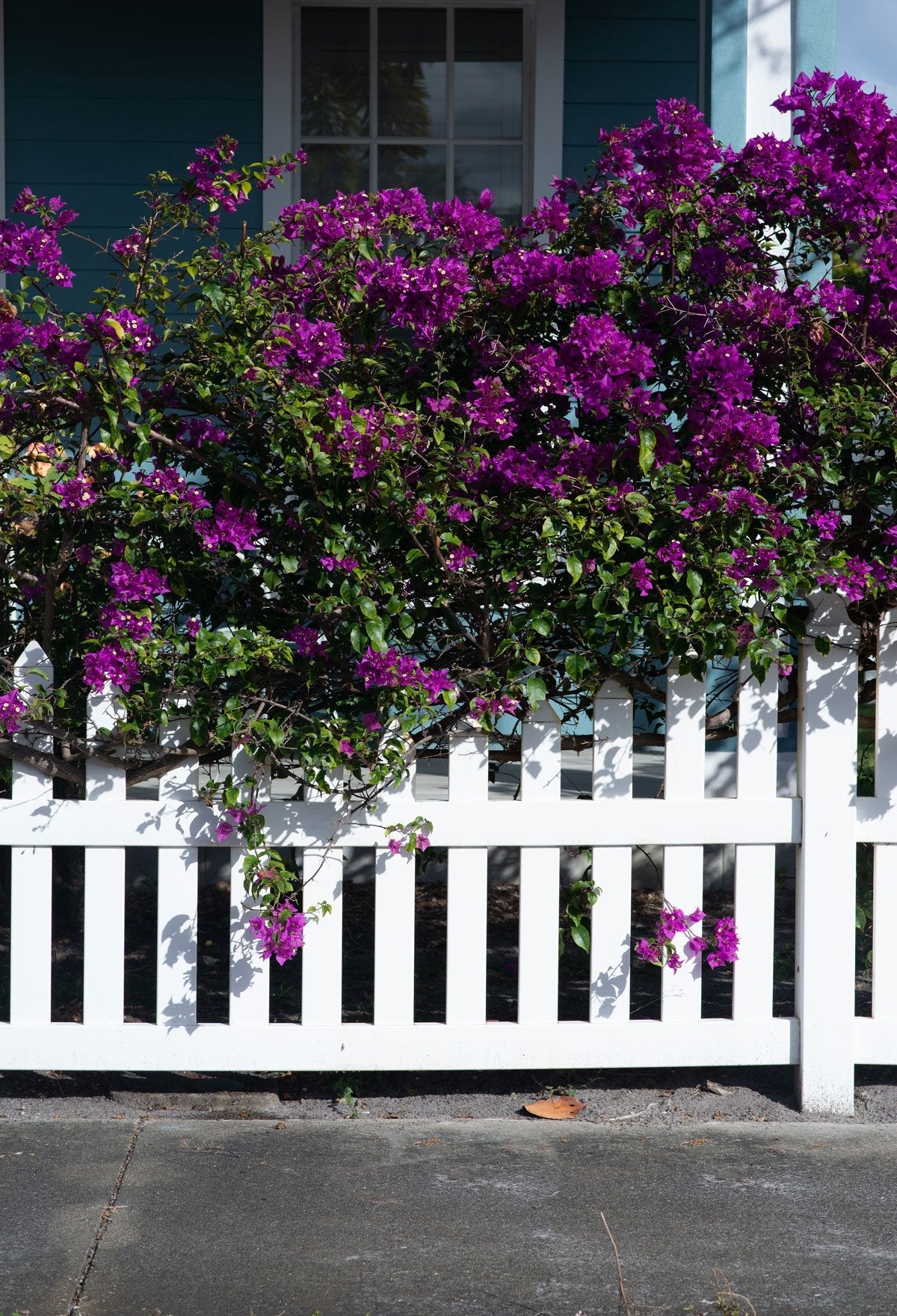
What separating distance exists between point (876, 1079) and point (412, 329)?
2.25 metres

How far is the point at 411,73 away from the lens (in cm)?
581

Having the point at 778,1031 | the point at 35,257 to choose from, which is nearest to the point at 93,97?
the point at 35,257

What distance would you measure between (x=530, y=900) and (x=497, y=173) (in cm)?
395

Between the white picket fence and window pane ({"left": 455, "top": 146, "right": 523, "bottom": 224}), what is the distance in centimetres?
346

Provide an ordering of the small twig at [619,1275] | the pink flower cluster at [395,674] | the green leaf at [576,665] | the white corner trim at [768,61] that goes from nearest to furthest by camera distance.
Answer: the small twig at [619,1275], the pink flower cluster at [395,674], the green leaf at [576,665], the white corner trim at [768,61]

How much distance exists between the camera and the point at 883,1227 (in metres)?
2.46

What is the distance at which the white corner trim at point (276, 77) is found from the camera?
5340 millimetres

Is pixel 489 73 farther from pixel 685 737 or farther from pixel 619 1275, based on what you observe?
pixel 619 1275

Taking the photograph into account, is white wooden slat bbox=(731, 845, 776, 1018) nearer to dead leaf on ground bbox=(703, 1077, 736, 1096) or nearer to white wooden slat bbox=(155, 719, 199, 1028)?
dead leaf on ground bbox=(703, 1077, 736, 1096)

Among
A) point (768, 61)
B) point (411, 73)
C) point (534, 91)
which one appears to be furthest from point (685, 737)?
point (411, 73)

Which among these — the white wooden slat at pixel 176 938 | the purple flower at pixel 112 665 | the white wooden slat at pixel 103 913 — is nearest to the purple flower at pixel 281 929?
the white wooden slat at pixel 176 938

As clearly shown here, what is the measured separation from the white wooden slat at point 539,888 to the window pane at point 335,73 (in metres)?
3.82

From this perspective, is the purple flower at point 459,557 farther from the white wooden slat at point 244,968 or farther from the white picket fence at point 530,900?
the white wooden slat at point 244,968

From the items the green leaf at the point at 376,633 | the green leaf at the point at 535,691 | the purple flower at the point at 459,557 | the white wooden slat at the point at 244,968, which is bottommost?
the white wooden slat at the point at 244,968
